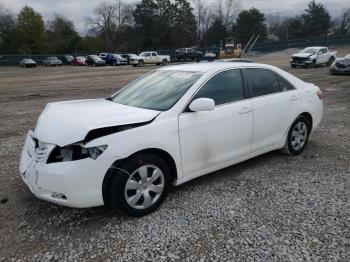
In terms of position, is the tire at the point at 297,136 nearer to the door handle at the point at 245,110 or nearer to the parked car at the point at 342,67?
the door handle at the point at 245,110

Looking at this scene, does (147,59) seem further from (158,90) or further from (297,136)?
(158,90)

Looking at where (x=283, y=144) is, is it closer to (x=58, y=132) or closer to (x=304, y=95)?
(x=304, y=95)

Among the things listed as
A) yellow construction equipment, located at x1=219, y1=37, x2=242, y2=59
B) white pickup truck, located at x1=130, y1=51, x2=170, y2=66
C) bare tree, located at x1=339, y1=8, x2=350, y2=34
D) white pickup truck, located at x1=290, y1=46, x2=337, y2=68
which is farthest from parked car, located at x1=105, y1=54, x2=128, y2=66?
bare tree, located at x1=339, y1=8, x2=350, y2=34

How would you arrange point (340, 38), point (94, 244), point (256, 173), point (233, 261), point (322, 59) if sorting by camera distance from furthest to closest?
point (340, 38) < point (322, 59) < point (256, 173) < point (94, 244) < point (233, 261)

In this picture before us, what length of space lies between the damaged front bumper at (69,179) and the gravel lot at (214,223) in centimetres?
36

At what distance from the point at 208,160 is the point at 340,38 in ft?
198

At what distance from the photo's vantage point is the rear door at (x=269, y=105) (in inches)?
187

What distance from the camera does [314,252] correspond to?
3.09 metres

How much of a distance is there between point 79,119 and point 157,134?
82 centimetres

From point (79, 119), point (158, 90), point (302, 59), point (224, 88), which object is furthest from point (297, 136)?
point (302, 59)

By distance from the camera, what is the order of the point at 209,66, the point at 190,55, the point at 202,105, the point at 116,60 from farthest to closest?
the point at 190,55
the point at 116,60
the point at 209,66
the point at 202,105

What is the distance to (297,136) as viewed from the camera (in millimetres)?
5457

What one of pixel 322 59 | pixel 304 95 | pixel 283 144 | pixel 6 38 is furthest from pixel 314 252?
pixel 6 38

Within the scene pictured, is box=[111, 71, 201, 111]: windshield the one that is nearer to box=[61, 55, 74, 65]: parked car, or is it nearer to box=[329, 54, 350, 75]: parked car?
box=[329, 54, 350, 75]: parked car
